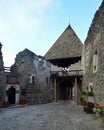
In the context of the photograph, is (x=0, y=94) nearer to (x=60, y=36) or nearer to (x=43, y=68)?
(x=43, y=68)

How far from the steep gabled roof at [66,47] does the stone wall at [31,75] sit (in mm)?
2661

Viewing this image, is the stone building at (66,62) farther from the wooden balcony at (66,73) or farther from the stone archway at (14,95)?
the stone archway at (14,95)

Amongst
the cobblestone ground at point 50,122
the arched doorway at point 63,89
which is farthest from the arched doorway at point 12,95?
the cobblestone ground at point 50,122

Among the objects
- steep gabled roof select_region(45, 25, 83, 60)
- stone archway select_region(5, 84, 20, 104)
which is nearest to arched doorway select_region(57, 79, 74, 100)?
steep gabled roof select_region(45, 25, 83, 60)

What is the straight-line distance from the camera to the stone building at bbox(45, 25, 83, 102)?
2394cm

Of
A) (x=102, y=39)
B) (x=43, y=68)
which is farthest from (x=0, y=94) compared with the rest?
(x=102, y=39)

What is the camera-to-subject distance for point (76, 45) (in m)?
25.7

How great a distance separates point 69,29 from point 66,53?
4.77 metres

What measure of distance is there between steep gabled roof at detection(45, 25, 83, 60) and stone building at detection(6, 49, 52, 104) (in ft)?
6.83

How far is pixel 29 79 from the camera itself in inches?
888

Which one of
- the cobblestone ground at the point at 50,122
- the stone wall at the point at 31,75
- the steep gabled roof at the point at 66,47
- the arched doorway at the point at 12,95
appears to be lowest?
the cobblestone ground at the point at 50,122

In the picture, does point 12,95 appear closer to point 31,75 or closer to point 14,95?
point 14,95

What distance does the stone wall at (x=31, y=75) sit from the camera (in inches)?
874

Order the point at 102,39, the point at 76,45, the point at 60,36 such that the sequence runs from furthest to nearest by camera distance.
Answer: the point at 60,36 → the point at 76,45 → the point at 102,39
